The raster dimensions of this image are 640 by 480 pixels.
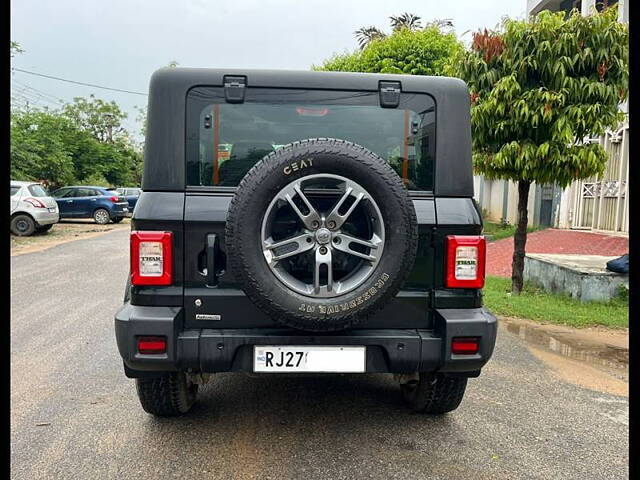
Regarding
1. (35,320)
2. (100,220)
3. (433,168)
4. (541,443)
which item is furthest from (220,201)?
(100,220)

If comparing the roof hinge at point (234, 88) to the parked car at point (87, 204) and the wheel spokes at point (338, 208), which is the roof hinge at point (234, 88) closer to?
the wheel spokes at point (338, 208)

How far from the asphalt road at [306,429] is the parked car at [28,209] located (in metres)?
11.7

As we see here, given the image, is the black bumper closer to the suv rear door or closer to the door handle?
the suv rear door

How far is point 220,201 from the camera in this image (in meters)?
2.68

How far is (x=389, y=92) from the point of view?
282 centimetres

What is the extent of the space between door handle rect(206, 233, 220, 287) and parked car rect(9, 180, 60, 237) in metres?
14.3

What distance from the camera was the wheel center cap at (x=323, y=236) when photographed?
2463 millimetres

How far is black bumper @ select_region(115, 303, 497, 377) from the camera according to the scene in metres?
2.59

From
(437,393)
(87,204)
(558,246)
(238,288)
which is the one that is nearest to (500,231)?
(558,246)

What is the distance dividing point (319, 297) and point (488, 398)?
6.31 ft

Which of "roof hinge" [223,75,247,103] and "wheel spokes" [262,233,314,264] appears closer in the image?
"wheel spokes" [262,233,314,264]

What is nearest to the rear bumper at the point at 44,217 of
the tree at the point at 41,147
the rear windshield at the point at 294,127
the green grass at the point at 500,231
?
the tree at the point at 41,147

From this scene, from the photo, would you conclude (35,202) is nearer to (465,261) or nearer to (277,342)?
(277,342)

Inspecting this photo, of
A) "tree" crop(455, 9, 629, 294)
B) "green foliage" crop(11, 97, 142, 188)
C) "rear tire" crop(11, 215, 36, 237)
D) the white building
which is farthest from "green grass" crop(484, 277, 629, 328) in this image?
"green foliage" crop(11, 97, 142, 188)
